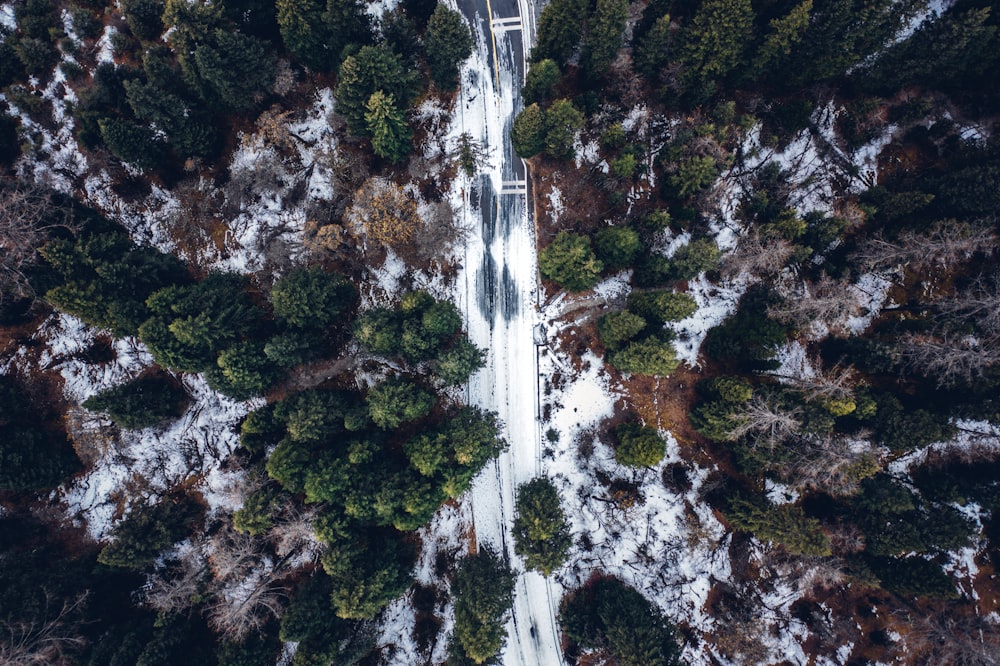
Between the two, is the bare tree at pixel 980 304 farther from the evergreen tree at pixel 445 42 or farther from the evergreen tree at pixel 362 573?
the evergreen tree at pixel 362 573

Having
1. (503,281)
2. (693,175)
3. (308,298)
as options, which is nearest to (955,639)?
(693,175)

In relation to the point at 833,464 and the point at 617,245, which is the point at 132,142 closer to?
the point at 617,245

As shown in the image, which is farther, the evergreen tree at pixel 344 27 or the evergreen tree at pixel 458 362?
the evergreen tree at pixel 458 362

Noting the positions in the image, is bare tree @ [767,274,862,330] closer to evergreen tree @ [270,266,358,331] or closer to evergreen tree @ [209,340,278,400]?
evergreen tree @ [270,266,358,331]

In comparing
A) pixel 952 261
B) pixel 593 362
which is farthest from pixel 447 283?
pixel 952 261

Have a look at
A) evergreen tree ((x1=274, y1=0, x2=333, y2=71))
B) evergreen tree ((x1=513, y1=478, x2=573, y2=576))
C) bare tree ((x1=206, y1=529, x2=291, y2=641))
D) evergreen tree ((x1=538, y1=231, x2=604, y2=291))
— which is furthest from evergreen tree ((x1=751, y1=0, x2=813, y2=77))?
bare tree ((x1=206, y1=529, x2=291, y2=641))

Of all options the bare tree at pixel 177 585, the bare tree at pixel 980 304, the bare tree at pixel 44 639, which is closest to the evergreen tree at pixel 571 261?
the bare tree at pixel 980 304
